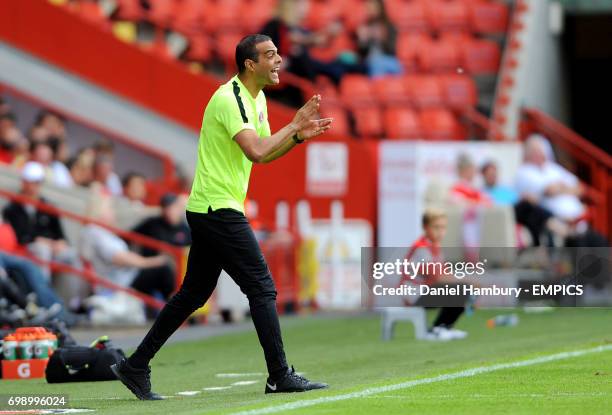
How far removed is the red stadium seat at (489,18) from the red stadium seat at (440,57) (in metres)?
0.70

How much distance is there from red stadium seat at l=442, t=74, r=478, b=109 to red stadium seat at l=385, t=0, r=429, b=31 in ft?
4.21

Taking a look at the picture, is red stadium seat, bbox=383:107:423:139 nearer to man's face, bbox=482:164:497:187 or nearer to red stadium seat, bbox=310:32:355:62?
red stadium seat, bbox=310:32:355:62

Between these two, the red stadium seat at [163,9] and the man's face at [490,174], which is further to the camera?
the red stadium seat at [163,9]

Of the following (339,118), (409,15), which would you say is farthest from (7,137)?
(409,15)

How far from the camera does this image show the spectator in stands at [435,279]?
14.3 m

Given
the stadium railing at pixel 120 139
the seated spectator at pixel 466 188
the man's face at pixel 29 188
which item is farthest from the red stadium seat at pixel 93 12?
the man's face at pixel 29 188

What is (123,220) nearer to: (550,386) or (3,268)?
(3,268)

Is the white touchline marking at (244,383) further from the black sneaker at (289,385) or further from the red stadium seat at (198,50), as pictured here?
the red stadium seat at (198,50)

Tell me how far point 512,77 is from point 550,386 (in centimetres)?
1546

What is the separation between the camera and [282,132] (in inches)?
351

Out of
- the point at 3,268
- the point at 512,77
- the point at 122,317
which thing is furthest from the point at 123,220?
the point at 512,77

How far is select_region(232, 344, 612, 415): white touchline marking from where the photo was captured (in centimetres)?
836

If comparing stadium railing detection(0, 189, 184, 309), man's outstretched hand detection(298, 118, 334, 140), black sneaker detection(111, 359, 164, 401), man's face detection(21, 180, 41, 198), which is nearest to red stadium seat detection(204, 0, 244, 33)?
stadium railing detection(0, 189, 184, 309)

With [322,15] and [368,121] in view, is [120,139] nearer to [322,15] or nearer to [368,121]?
[368,121]
